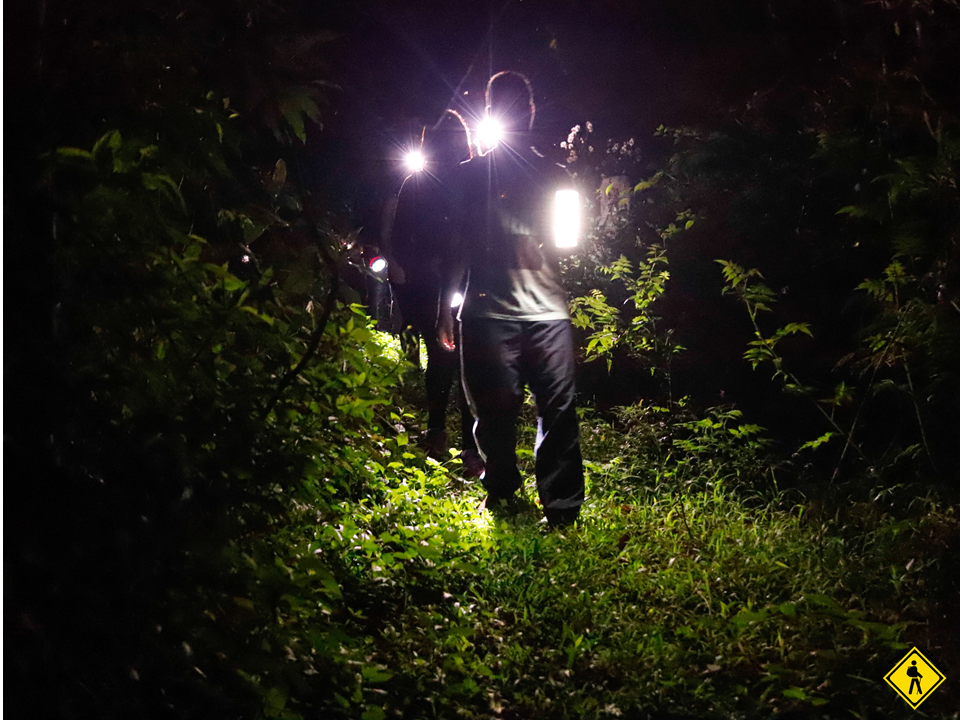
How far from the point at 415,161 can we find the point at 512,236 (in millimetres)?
1292

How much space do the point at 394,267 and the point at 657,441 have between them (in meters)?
1.96

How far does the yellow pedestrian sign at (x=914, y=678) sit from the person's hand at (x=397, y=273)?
3206mm

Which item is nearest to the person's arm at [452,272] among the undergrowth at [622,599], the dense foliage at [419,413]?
the dense foliage at [419,413]

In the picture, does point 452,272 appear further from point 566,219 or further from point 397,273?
point 397,273

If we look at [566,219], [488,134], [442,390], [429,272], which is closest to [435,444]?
[442,390]

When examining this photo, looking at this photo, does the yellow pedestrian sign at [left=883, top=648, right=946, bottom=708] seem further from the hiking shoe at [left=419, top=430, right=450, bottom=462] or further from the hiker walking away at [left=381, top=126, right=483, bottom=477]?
the hiking shoe at [left=419, top=430, right=450, bottom=462]

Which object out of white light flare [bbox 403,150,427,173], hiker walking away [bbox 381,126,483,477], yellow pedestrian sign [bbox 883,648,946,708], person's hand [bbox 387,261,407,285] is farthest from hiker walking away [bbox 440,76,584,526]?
yellow pedestrian sign [bbox 883,648,946,708]

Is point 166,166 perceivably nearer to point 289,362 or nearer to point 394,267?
point 289,362

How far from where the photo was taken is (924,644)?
2219 millimetres

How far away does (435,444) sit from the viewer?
3846mm

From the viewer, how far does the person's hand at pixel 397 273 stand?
4383 mm

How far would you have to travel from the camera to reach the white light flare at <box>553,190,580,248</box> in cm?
318

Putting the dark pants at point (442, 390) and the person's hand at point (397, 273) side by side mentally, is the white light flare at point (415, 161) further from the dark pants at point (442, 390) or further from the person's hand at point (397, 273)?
the dark pants at point (442, 390)

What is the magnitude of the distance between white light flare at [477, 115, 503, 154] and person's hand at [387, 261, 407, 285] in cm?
128
